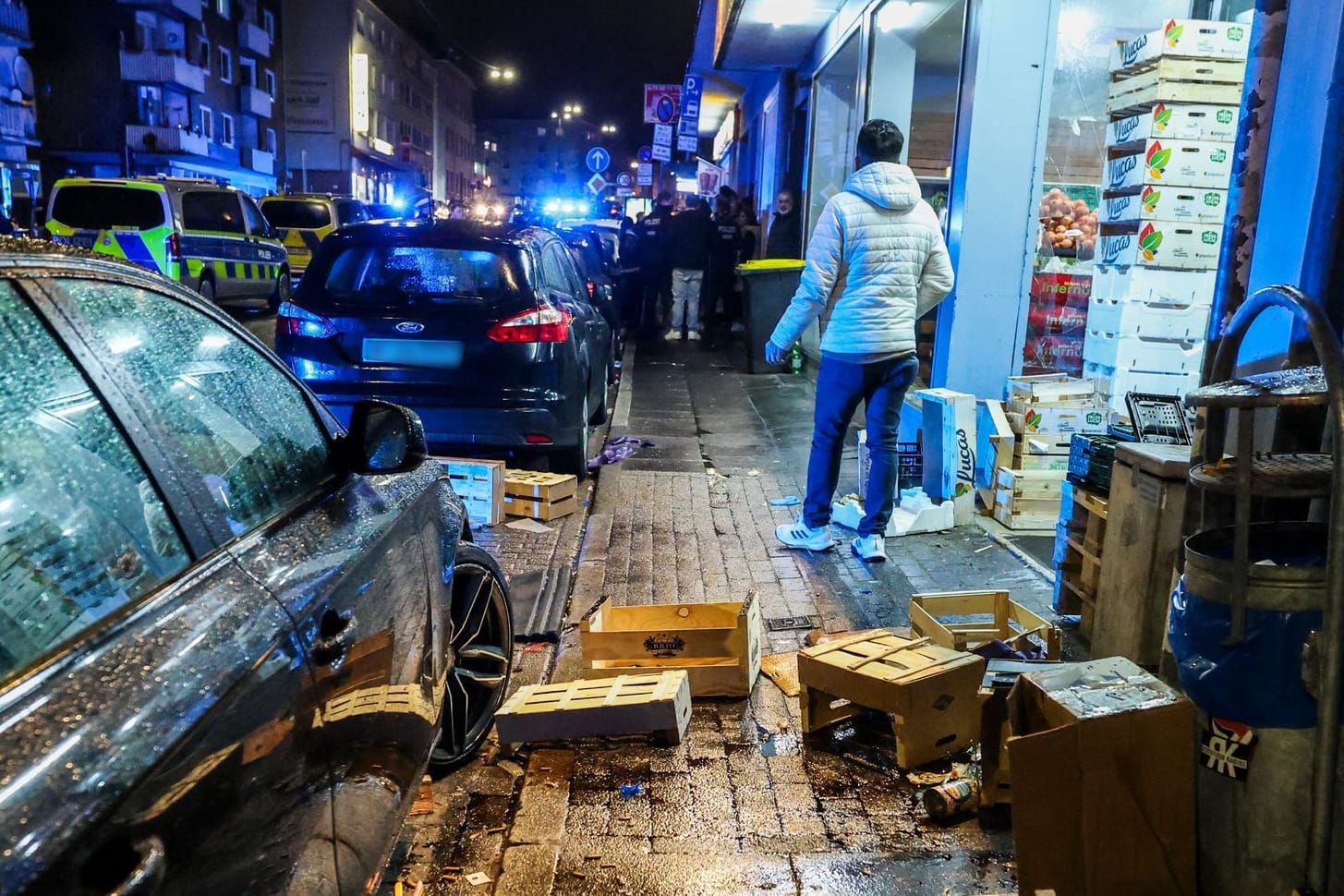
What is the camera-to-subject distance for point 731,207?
16.7 m

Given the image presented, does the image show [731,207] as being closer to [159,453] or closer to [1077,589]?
[1077,589]

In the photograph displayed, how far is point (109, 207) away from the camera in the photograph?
48.2 ft

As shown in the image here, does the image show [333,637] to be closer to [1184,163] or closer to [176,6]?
[1184,163]

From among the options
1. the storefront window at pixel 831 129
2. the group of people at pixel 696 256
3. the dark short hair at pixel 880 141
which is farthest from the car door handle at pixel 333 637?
the group of people at pixel 696 256

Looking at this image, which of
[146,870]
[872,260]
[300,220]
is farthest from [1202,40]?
[300,220]

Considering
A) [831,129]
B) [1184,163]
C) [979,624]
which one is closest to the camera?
[979,624]

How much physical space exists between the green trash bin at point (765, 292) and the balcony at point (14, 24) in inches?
1154

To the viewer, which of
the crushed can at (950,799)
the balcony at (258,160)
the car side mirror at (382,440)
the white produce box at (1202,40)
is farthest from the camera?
the balcony at (258,160)

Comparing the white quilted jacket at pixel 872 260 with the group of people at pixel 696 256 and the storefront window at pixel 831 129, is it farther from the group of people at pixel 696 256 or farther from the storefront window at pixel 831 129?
the group of people at pixel 696 256

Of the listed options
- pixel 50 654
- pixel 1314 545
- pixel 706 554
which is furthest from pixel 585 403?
pixel 50 654

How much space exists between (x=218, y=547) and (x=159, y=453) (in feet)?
0.66

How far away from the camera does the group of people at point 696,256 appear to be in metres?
15.3

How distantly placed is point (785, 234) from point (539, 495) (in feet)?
30.3

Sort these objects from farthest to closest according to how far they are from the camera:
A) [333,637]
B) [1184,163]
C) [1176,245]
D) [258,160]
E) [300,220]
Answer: [258,160] < [300,220] < [1176,245] < [1184,163] < [333,637]
